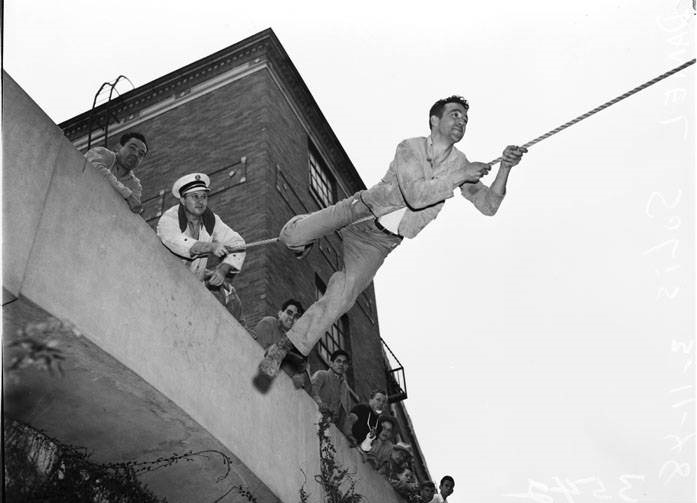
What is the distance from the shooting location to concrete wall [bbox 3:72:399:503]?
214 inches

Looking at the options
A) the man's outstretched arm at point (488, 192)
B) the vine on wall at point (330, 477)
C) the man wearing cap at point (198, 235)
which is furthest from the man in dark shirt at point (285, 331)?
the man's outstretched arm at point (488, 192)

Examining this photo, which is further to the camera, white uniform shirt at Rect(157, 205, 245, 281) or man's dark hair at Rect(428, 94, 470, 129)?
white uniform shirt at Rect(157, 205, 245, 281)

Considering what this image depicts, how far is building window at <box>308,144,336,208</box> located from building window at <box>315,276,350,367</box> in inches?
83.7

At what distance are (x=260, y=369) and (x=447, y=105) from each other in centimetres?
280

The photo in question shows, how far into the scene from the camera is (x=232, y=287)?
9.23 m

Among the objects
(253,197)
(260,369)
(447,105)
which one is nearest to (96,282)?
(260,369)

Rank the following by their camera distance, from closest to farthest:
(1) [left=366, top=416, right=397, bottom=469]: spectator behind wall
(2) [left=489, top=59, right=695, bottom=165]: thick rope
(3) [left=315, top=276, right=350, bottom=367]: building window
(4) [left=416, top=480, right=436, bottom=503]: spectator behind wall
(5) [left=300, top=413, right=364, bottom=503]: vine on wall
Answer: (2) [left=489, top=59, right=695, bottom=165]: thick rope
(5) [left=300, top=413, right=364, bottom=503]: vine on wall
(1) [left=366, top=416, right=397, bottom=469]: spectator behind wall
(4) [left=416, top=480, right=436, bottom=503]: spectator behind wall
(3) [left=315, top=276, right=350, bottom=367]: building window

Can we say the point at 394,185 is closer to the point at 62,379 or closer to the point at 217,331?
the point at 217,331

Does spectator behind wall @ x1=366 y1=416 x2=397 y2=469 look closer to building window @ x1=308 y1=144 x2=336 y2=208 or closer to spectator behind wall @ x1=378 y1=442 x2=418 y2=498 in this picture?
spectator behind wall @ x1=378 y1=442 x2=418 y2=498

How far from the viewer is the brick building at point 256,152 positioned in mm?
15594

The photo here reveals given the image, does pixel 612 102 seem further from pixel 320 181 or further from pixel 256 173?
pixel 320 181

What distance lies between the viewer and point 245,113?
1705 cm

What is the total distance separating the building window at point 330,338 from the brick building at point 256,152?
0.03 metres

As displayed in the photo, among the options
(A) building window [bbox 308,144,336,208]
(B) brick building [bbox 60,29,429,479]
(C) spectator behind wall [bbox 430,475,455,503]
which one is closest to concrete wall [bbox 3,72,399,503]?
(C) spectator behind wall [bbox 430,475,455,503]
